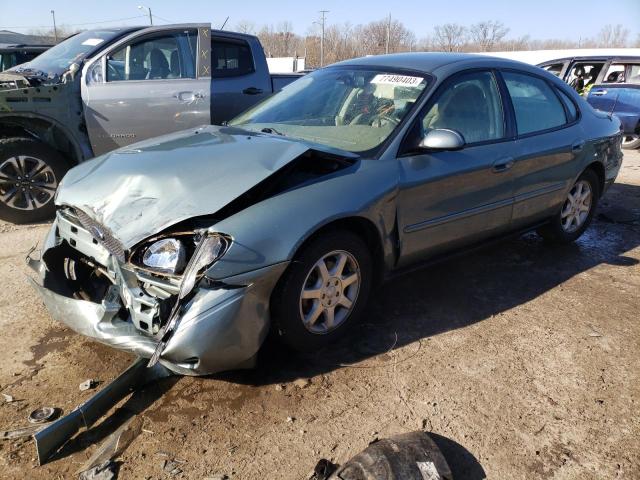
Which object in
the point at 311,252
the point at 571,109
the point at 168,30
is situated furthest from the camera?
the point at 168,30

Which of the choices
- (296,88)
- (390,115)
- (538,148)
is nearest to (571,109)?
(538,148)

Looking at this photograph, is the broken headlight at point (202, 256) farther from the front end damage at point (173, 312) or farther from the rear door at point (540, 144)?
the rear door at point (540, 144)

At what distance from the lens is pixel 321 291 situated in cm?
271

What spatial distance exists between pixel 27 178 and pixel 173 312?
3.67 metres

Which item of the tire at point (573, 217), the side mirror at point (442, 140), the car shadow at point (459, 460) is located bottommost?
the car shadow at point (459, 460)

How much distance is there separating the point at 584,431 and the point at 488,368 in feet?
1.87

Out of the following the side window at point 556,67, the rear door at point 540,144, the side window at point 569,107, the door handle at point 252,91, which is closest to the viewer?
the rear door at point 540,144

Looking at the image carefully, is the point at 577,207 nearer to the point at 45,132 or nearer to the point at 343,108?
the point at 343,108

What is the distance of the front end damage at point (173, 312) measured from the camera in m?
2.23

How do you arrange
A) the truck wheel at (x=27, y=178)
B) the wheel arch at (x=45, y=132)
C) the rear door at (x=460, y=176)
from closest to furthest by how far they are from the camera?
the rear door at (x=460, y=176) < the truck wheel at (x=27, y=178) < the wheel arch at (x=45, y=132)

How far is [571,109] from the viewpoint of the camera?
14.3 ft

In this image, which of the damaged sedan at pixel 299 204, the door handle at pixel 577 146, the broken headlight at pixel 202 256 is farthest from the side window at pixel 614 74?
the broken headlight at pixel 202 256

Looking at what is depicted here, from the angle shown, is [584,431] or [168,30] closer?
[584,431]

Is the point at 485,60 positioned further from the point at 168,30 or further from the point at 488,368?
the point at 168,30
